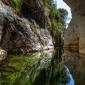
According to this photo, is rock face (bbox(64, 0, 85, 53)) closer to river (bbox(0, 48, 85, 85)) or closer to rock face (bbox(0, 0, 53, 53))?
river (bbox(0, 48, 85, 85))

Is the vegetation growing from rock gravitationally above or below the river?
above

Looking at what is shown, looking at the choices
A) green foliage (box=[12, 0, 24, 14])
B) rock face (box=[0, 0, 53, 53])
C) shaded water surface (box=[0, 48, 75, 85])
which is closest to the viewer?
shaded water surface (box=[0, 48, 75, 85])

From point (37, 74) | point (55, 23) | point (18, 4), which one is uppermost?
point (18, 4)

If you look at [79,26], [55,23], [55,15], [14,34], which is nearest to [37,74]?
[79,26]

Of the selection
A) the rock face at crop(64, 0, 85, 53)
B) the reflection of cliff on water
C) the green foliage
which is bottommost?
the reflection of cliff on water

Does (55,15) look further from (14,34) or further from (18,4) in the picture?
(14,34)

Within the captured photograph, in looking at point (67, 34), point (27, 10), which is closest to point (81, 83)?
point (67, 34)

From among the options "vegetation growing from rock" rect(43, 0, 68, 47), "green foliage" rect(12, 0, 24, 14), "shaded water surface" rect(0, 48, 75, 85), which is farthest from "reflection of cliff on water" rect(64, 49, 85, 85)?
"vegetation growing from rock" rect(43, 0, 68, 47)

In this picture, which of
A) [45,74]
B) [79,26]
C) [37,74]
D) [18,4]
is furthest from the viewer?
[18,4]

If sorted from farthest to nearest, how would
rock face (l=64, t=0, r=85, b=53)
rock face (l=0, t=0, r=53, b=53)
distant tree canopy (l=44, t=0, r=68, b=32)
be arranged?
distant tree canopy (l=44, t=0, r=68, b=32)
rock face (l=0, t=0, r=53, b=53)
rock face (l=64, t=0, r=85, b=53)

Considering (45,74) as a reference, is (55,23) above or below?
above

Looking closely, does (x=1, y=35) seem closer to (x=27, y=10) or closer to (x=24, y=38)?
(x=24, y=38)

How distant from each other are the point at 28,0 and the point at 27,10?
1367 millimetres

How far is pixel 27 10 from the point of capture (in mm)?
33094
